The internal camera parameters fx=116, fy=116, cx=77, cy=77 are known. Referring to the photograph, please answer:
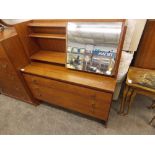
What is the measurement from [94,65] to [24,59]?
0.90 meters

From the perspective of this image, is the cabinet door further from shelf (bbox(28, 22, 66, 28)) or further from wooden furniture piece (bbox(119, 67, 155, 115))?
wooden furniture piece (bbox(119, 67, 155, 115))

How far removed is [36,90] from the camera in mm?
1618

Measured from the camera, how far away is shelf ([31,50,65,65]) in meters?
1.46

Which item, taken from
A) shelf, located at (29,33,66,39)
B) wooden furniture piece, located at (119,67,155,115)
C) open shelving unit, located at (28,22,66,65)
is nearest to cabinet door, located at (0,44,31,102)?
open shelving unit, located at (28,22,66,65)

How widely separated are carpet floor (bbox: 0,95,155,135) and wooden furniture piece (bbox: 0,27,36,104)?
0.25 meters

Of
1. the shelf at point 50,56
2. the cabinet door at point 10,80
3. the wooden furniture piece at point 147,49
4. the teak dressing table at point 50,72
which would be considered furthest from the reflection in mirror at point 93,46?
the cabinet door at point 10,80

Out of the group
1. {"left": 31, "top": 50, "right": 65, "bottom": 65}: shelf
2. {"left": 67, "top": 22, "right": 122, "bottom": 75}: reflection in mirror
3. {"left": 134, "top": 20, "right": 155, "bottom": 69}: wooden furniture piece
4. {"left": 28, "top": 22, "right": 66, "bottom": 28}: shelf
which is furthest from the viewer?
{"left": 31, "top": 50, "right": 65, "bottom": 65}: shelf

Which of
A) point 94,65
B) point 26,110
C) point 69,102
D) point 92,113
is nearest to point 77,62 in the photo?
point 94,65

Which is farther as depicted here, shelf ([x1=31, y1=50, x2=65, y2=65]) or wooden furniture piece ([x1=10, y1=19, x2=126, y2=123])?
shelf ([x1=31, y1=50, x2=65, y2=65])

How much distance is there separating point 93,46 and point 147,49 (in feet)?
2.05

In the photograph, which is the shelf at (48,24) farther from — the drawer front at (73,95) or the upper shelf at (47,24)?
the drawer front at (73,95)

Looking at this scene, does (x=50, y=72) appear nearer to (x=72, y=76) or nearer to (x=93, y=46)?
(x=72, y=76)

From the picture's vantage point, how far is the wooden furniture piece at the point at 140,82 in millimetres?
1186
